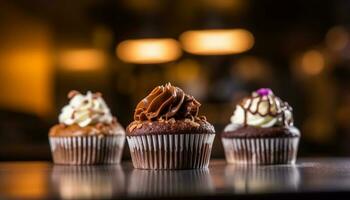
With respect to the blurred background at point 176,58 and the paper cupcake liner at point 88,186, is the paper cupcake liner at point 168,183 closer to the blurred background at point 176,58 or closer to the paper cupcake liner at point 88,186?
the paper cupcake liner at point 88,186

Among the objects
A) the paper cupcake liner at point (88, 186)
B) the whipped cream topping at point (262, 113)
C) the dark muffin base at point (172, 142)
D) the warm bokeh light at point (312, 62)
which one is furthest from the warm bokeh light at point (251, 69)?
the paper cupcake liner at point (88, 186)

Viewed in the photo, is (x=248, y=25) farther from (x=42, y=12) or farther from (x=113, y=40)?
(x=42, y=12)

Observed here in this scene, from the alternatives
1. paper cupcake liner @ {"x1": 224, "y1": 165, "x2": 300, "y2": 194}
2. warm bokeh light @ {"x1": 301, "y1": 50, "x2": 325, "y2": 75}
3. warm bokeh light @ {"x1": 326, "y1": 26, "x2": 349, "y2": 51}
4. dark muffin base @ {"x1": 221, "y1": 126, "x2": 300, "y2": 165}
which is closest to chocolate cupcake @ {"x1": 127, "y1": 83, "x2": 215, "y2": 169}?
paper cupcake liner @ {"x1": 224, "y1": 165, "x2": 300, "y2": 194}

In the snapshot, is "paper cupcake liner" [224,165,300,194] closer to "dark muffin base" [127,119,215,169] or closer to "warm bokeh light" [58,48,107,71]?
"dark muffin base" [127,119,215,169]

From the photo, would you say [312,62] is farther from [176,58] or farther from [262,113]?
[262,113]

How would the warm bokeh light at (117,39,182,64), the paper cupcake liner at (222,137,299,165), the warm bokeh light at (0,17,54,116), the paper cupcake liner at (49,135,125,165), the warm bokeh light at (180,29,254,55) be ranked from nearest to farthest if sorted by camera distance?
1. the paper cupcake liner at (222,137,299,165)
2. the paper cupcake liner at (49,135,125,165)
3. the warm bokeh light at (0,17,54,116)
4. the warm bokeh light at (117,39,182,64)
5. the warm bokeh light at (180,29,254,55)

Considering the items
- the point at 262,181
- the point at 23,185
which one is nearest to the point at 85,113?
the point at 23,185

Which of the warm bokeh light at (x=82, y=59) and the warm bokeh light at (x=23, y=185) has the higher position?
the warm bokeh light at (x=82, y=59)
